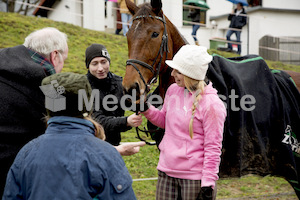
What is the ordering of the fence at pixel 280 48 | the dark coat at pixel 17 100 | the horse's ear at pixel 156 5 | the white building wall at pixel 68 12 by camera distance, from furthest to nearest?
the white building wall at pixel 68 12
the fence at pixel 280 48
the horse's ear at pixel 156 5
the dark coat at pixel 17 100

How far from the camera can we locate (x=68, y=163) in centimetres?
149

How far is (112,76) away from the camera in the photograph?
316 cm

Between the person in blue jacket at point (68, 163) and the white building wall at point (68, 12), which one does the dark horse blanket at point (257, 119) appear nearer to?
the person in blue jacket at point (68, 163)

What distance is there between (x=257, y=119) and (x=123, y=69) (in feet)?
18.0

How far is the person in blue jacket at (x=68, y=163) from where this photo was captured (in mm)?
1475

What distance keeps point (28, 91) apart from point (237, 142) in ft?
6.17

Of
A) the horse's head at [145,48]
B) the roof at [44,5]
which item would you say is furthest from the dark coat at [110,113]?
the roof at [44,5]

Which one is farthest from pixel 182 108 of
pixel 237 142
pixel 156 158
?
pixel 156 158

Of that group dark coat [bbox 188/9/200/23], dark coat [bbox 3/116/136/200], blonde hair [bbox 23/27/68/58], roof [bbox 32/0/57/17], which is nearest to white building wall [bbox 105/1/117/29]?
dark coat [bbox 188/9/200/23]

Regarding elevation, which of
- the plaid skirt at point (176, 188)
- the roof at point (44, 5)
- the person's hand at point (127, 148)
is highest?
the roof at point (44, 5)

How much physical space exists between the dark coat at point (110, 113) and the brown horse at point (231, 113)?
0.37 metres

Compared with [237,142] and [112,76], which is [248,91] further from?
[112,76]

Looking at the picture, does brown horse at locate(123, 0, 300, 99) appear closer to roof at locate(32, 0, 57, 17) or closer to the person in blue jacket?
the person in blue jacket

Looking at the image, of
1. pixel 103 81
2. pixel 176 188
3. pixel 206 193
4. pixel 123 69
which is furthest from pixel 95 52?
pixel 123 69
